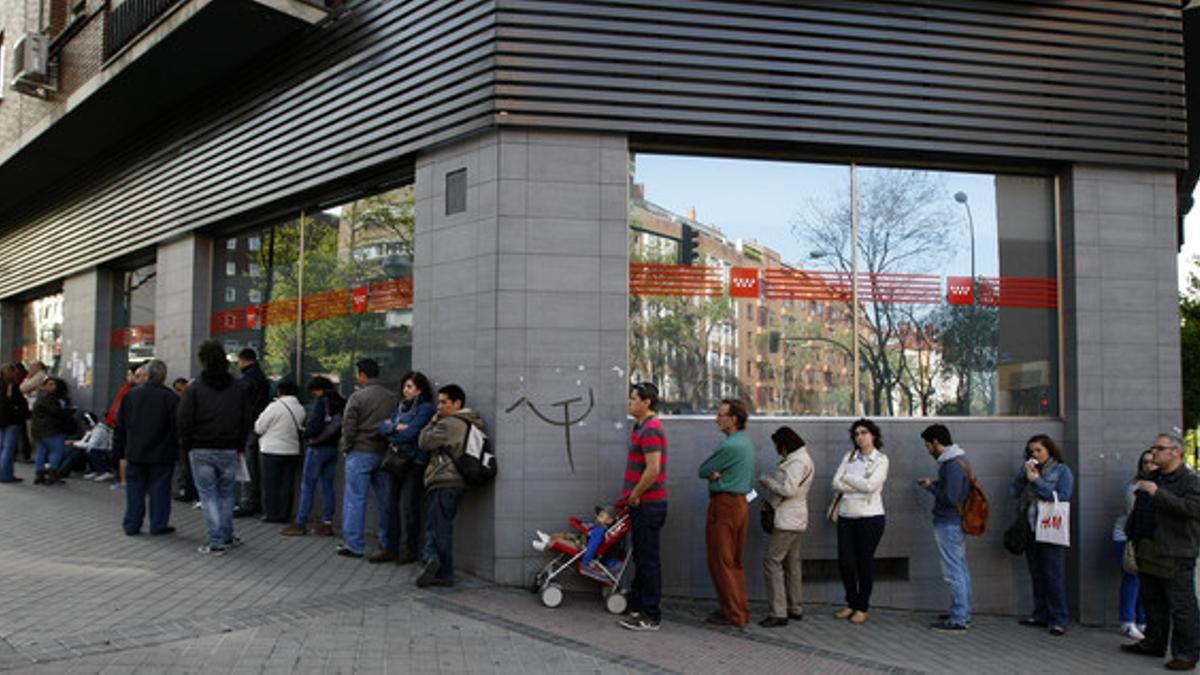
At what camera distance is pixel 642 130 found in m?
7.92

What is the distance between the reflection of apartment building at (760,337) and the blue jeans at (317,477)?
3.77 metres

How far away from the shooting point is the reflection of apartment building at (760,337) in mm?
8375

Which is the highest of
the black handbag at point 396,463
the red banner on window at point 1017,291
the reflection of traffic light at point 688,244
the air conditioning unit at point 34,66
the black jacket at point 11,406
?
the air conditioning unit at point 34,66

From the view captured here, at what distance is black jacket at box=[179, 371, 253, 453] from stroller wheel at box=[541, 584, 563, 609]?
3391 mm

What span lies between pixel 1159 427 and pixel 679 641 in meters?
5.97

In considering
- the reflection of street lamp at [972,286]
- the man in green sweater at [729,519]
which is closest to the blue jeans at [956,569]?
the reflection of street lamp at [972,286]

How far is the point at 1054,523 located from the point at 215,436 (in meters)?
7.75

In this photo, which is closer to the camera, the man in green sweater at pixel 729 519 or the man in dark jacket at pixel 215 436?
the man in green sweater at pixel 729 519

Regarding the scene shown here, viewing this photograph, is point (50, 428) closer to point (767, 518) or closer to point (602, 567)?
point (602, 567)

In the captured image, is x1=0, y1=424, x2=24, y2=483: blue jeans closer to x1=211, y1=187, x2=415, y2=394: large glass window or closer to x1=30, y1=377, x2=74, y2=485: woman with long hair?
x1=30, y1=377, x2=74, y2=485: woman with long hair

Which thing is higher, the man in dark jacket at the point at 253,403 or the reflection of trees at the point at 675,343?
the reflection of trees at the point at 675,343

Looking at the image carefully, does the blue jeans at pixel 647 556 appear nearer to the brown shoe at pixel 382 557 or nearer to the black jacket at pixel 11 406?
the brown shoe at pixel 382 557

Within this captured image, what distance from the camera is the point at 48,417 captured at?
12.3 metres

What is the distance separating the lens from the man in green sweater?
695 centimetres
